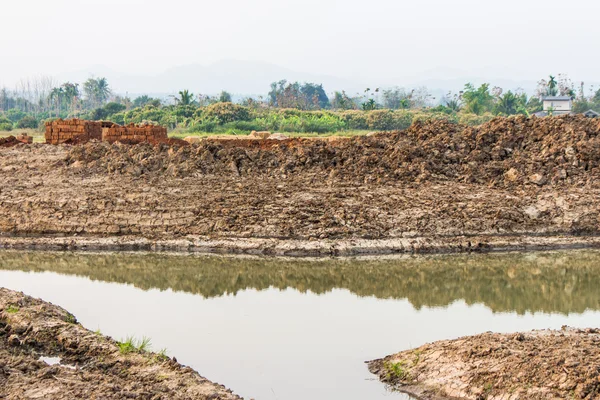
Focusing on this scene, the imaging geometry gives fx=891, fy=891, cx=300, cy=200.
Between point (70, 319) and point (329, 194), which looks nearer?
point (70, 319)

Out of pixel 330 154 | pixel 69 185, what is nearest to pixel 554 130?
pixel 330 154

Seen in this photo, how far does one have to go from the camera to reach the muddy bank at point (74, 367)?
7.49m

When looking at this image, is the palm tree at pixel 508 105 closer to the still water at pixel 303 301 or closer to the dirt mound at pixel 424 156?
the dirt mound at pixel 424 156

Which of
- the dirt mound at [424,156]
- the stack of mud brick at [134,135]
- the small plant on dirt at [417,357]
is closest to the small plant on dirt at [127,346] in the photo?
the small plant on dirt at [417,357]

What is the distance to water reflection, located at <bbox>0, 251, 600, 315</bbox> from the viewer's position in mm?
12531

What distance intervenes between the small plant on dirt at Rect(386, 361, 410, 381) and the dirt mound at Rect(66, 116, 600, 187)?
10.3 metres

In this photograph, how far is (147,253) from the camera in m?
16.0

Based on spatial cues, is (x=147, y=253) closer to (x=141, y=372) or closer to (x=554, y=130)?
(x=141, y=372)

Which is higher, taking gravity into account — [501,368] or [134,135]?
[134,135]

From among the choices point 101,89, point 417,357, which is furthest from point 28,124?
point 417,357

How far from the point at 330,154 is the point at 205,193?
3422mm

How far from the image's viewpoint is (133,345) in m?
9.34

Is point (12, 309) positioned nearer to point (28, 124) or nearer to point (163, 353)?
point (163, 353)

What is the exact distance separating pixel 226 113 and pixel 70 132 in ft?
73.0
